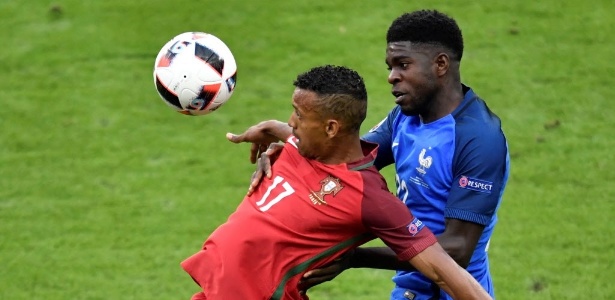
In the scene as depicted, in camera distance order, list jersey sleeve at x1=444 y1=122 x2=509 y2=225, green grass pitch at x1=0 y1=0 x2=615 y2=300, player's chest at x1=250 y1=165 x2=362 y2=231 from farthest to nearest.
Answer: green grass pitch at x1=0 y1=0 x2=615 y2=300, jersey sleeve at x1=444 y1=122 x2=509 y2=225, player's chest at x1=250 y1=165 x2=362 y2=231

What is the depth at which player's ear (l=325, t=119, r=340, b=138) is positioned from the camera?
5.37 m

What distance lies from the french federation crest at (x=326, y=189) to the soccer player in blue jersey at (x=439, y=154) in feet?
1.13

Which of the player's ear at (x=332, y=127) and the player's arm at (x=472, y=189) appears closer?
the player's ear at (x=332, y=127)

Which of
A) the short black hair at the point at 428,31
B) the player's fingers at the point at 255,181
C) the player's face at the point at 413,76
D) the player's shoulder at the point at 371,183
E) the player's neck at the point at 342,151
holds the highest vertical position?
the short black hair at the point at 428,31

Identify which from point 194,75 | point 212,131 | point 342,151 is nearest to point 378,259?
point 342,151

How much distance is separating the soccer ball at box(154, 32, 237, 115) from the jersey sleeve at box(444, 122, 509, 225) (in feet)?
5.75

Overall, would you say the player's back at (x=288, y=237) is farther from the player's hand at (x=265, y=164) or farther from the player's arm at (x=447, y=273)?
the player's arm at (x=447, y=273)

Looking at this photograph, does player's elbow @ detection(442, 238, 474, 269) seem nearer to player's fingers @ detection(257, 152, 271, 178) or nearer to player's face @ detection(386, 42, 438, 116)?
player's face @ detection(386, 42, 438, 116)

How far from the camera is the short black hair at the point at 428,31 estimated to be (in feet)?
19.0

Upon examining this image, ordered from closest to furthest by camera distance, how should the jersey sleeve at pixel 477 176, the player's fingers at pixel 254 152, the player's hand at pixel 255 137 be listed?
the jersey sleeve at pixel 477 176, the player's hand at pixel 255 137, the player's fingers at pixel 254 152

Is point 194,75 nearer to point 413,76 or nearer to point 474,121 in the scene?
point 413,76

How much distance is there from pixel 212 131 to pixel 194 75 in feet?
15.3

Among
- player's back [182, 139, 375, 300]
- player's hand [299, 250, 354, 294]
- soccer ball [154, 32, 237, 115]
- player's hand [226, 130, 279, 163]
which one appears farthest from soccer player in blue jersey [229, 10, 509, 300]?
soccer ball [154, 32, 237, 115]

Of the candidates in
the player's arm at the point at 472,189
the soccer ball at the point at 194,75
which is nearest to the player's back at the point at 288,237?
the player's arm at the point at 472,189
